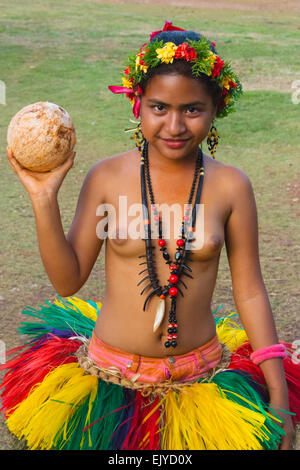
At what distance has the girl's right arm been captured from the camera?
8.11 ft

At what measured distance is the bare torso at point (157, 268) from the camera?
2.70 meters

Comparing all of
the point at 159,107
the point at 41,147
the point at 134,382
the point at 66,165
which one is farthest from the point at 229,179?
the point at 134,382

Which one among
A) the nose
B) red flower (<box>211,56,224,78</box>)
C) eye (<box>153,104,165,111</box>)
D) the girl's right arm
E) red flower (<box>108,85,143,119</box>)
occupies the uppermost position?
red flower (<box>211,56,224,78</box>)

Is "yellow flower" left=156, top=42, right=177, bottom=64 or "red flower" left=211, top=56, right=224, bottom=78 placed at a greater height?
"yellow flower" left=156, top=42, right=177, bottom=64

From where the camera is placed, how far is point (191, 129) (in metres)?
2.54

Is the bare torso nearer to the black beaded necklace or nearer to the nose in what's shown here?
the black beaded necklace

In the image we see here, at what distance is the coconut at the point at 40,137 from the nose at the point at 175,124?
1.26 feet

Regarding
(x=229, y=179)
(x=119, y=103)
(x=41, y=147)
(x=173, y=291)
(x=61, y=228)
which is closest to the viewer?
(x=41, y=147)

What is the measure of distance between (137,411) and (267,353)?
23.1 inches

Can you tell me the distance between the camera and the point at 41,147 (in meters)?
2.43

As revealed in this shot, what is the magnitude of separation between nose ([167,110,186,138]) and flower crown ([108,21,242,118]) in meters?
→ 0.17

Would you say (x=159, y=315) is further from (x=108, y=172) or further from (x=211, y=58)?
(x=211, y=58)


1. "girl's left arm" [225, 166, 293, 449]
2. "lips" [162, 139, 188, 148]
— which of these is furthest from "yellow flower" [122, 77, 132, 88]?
"girl's left arm" [225, 166, 293, 449]

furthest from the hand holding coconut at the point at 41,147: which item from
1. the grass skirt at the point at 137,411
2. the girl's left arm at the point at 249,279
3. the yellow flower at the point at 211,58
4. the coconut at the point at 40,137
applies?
the grass skirt at the point at 137,411
